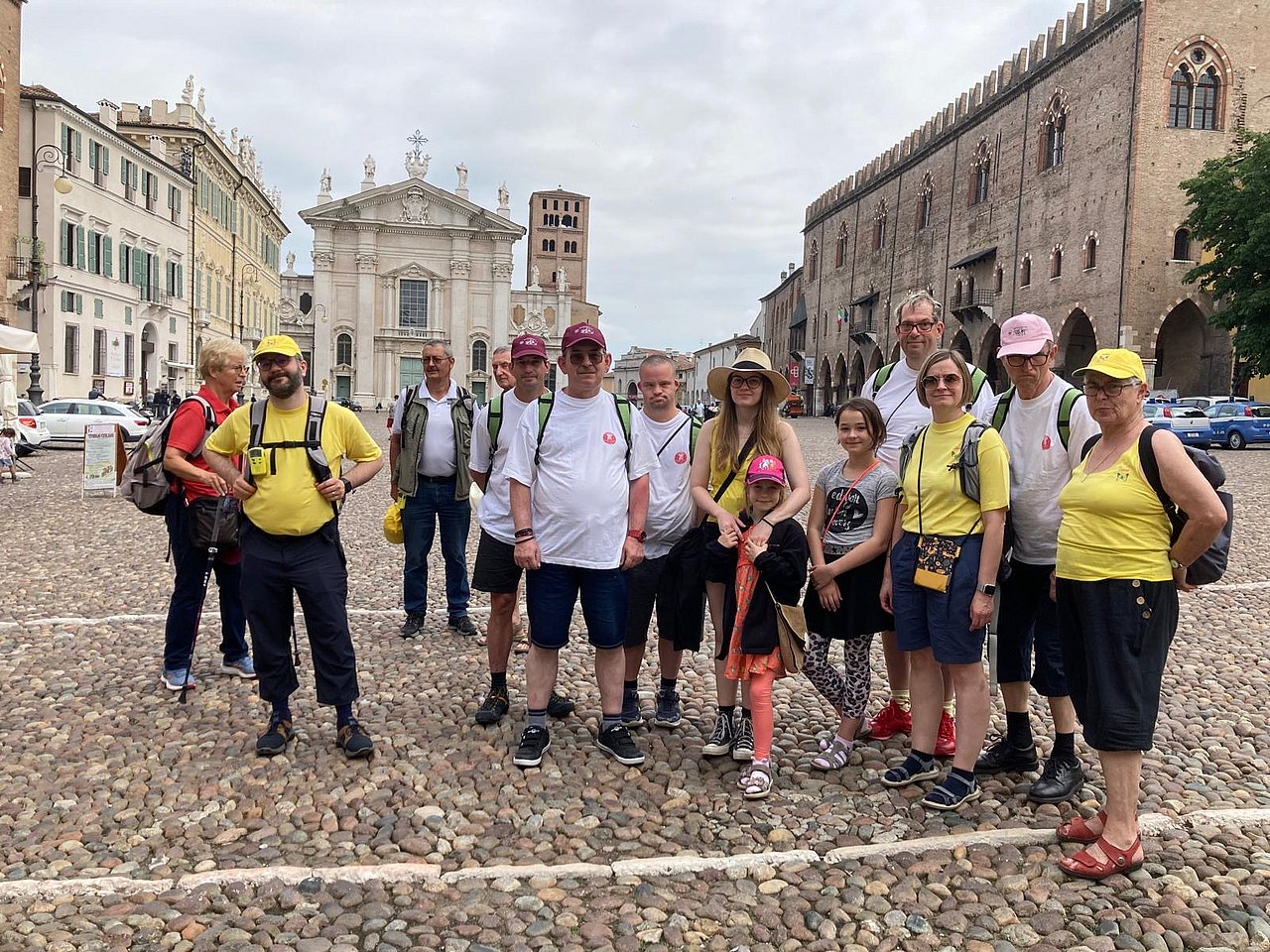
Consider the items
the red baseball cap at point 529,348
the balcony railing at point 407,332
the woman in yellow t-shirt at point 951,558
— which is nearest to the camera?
the woman in yellow t-shirt at point 951,558

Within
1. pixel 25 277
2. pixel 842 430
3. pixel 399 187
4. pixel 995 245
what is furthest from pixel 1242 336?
pixel 399 187

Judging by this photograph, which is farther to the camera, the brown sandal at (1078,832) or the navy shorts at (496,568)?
the navy shorts at (496,568)

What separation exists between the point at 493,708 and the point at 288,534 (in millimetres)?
1352

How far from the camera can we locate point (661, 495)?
4.50 m

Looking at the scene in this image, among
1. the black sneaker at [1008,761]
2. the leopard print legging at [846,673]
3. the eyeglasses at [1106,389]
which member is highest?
the eyeglasses at [1106,389]

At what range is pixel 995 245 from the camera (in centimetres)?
4103

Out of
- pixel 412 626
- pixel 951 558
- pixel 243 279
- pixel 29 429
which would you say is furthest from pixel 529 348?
pixel 243 279

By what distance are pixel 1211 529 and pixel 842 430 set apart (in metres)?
1.48

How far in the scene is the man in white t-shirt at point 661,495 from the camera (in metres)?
4.47

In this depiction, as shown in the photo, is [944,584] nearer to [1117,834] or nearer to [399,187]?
[1117,834]

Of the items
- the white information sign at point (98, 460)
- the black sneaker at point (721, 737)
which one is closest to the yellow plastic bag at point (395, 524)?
the black sneaker at point (721, 737)

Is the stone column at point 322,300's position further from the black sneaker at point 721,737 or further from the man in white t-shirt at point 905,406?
the black sneaker at point 721,737

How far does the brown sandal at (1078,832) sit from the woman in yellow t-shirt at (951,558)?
1.23ft

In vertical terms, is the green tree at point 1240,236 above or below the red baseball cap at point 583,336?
above
